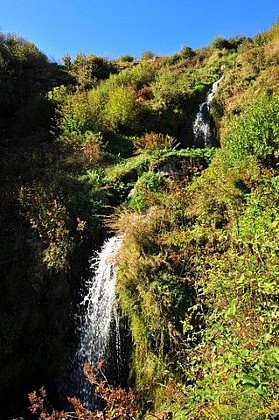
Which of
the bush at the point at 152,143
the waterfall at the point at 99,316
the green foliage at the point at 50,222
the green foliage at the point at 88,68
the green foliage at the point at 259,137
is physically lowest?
the waterfall at the point at 99,316

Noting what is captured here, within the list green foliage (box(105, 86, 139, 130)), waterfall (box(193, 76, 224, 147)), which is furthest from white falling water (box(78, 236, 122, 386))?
green foliage (box(105, 86, 139, 130))

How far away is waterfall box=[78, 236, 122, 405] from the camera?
6.68 metres

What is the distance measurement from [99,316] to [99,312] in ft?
0.22

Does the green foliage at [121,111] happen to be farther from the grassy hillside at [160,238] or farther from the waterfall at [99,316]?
the waterfall at [99,316]

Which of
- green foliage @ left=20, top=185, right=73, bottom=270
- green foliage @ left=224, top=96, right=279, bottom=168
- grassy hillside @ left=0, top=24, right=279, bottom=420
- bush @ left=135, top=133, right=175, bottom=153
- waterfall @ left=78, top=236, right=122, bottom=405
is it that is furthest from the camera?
bush @ left=135, top=133, right=175, bottom=153

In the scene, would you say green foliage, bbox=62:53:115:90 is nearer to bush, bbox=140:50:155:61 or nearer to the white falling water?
bush, bbox=140:50:155:61

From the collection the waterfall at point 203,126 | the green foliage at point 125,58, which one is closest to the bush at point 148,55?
the green foliage at point 125,58

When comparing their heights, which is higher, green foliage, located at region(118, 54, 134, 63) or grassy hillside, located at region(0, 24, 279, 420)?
Result: green foliage, located at region(118, 54, 134, 63)

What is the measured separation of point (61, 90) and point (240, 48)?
259 inches

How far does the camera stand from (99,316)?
694cm

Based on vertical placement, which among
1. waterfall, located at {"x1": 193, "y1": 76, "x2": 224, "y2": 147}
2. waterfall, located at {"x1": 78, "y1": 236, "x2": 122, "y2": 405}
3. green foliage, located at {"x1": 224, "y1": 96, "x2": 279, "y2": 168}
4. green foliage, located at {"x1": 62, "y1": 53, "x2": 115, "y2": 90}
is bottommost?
waterfall, located at {"x1": 78, "y1": 236, "x2": 122, "y2": 405}

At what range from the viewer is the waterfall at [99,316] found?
6.68 m

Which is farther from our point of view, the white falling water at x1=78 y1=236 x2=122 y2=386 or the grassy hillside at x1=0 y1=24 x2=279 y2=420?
the white falling water at x1=78 y1=236 x2=122 y2=386

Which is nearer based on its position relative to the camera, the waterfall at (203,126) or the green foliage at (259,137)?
the green foliage at (259,137)
